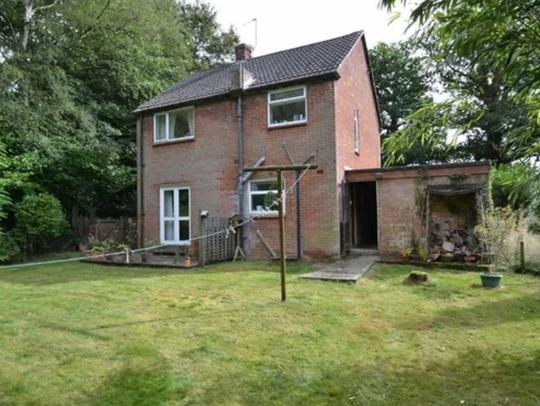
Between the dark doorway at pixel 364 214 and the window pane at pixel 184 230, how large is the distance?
580 centimetres

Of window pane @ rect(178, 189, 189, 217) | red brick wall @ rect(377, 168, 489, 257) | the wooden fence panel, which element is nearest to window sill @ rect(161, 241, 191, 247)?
window pane @ rect(178, 189, 189, 217)

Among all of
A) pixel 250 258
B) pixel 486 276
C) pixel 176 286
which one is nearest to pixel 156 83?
pixel 250 258

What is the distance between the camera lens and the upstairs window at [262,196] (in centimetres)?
1219

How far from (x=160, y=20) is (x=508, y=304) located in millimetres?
18816

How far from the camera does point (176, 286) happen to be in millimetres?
8148

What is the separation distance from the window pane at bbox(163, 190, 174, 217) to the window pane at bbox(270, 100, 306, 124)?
4.68 meters

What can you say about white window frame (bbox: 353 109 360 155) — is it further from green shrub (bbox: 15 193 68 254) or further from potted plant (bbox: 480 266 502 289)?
green shrub (bbox: 15 193 68 254)

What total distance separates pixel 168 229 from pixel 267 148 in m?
4.81

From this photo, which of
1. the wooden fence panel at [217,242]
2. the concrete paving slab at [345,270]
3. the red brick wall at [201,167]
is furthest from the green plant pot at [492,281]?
the red brick wall at [201,167]

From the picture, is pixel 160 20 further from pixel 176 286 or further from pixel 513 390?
pixel 513 390

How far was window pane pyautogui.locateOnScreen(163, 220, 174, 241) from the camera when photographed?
1398 centimetres

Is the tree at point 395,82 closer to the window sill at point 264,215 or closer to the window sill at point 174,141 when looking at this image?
the window sill at point 174,141

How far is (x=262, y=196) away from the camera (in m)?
12.4

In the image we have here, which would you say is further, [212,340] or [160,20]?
[160,20]
